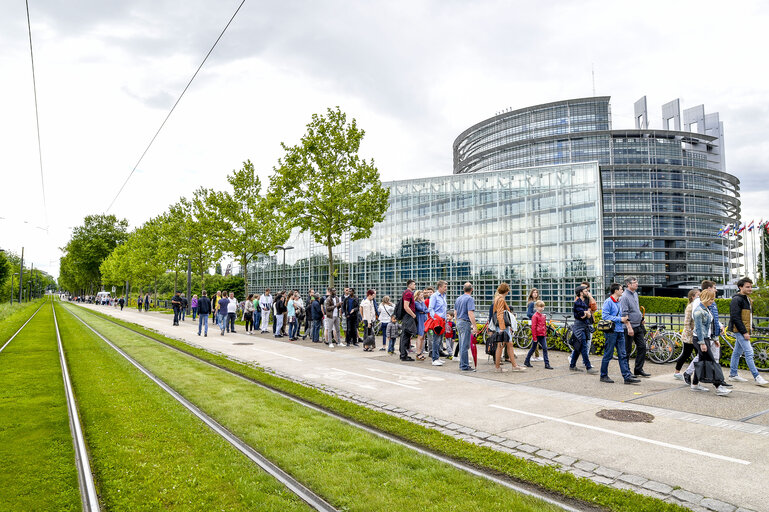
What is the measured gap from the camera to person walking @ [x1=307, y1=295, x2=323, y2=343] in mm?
18469

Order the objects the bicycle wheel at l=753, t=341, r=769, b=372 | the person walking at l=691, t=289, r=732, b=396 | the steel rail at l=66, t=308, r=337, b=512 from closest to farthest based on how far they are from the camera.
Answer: the steel rail at l=66, t=308, r=337, b=512 < the person walking at l=691, t=289, r=732, b=396 < the bicycle wheel at l=753, t=341, r=769, b=372

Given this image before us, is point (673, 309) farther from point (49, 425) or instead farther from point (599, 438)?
point (49, 425)

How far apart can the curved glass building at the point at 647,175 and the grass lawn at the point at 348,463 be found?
8562 centimetres

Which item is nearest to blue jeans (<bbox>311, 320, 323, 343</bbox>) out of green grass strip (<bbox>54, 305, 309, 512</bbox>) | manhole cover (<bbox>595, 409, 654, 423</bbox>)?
green grass strip (<bbox>54, 305, 309, 512</bbox>)

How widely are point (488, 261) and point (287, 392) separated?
1556 inches

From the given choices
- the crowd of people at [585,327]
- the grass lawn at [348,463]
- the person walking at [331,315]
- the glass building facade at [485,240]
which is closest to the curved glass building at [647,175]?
the glass building facade at [485,240]

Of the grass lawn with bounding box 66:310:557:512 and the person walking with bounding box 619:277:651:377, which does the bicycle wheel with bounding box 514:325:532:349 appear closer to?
the person walking with bounding box 619:277:651:377

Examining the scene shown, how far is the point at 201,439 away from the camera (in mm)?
5836

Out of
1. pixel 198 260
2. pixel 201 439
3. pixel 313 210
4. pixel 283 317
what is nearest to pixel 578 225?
pixel 313 210

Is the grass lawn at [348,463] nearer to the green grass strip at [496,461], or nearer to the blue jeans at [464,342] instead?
the green grass strip at [496,461]

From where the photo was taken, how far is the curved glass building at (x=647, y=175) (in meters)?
88.5

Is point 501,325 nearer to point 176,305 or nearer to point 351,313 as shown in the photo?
point 351,313

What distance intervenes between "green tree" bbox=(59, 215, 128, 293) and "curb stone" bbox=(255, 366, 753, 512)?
9845 cm

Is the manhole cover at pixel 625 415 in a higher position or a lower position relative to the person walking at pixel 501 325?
lower
